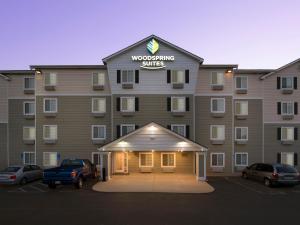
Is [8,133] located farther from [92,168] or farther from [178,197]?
[178,197]

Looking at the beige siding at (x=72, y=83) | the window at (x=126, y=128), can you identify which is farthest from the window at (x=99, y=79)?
the window at (x=126, y=128)

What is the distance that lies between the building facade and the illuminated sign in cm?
10

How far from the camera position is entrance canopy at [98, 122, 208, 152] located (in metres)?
24.1

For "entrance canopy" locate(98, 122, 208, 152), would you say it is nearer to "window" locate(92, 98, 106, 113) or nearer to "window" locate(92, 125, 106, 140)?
"window" locate(92, 125, 106, 140)

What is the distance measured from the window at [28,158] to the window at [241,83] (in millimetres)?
23189

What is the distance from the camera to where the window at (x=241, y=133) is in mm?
28953

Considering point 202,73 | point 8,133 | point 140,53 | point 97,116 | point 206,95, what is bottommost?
point 8,133

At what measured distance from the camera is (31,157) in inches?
1144

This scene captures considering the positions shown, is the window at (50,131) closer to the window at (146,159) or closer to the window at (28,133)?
the window at (28,133)

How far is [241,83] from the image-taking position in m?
29.2

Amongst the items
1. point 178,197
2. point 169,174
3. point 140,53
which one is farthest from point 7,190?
point 140,53

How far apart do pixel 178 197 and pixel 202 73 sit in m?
15.6

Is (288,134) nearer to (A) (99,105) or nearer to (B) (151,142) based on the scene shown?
(B) (151,142)

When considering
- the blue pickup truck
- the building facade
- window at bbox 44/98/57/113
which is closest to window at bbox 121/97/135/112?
the building facade
